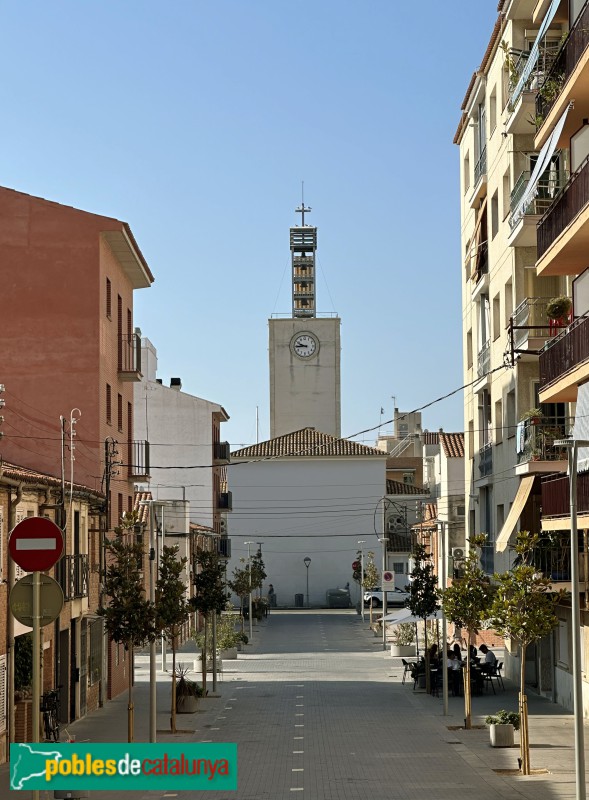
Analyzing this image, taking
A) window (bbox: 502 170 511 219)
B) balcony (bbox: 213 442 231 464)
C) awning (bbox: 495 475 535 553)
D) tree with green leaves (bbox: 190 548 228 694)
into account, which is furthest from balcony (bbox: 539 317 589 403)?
balcony (bbox: 213 442 231 464)

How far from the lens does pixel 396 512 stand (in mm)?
93312

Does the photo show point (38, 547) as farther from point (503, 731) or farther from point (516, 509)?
point (516, 509)

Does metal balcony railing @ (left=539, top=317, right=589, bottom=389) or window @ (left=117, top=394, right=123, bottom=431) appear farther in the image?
window @ (left=117, top=394, right=123, bottom=431)

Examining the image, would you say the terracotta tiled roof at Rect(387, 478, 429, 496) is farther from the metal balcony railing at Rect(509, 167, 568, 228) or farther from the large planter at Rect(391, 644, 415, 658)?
the metal balcony railing at Rect(509, 167, 568, 228)

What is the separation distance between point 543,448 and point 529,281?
596cm

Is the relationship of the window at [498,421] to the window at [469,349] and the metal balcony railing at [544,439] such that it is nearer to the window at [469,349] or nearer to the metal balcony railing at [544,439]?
the window at [469,349]

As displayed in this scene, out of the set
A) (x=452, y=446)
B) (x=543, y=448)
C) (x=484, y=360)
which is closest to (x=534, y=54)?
(x=543, y=448)

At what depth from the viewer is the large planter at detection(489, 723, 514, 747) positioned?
87.0ft

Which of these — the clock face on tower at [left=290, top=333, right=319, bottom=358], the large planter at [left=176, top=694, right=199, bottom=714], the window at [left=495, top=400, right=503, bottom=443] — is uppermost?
the clock face on tower at [left=290, top=333, right=319, bottom=358]

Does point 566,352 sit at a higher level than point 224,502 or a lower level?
higher

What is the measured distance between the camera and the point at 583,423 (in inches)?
1004

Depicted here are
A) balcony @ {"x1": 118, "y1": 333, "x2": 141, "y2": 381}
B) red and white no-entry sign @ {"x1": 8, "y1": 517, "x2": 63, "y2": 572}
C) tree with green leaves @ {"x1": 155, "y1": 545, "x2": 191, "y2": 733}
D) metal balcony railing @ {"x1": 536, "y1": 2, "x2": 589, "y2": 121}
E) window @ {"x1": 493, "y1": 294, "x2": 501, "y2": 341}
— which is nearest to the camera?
red and white no-entry sign @ {"x1": 8, "y1": 517, "x2": 63, "y2": 572}

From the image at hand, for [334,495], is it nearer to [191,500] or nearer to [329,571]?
[329,571]

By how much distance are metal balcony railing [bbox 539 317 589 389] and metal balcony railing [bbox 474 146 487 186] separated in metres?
13.8
